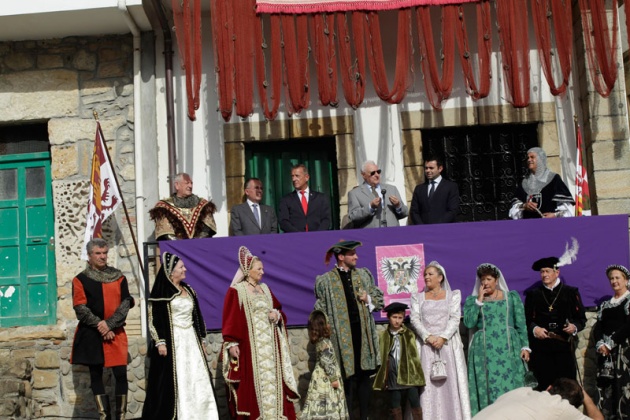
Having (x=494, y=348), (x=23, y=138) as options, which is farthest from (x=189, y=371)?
(x=23, y=138)

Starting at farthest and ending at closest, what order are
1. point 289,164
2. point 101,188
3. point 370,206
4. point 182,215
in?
1. point 289,164
2. point 101,188
3. point 182,215
4. point 370,206

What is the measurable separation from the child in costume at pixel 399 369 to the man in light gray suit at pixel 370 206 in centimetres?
128

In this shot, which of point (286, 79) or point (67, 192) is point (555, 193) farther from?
point (67, 192)

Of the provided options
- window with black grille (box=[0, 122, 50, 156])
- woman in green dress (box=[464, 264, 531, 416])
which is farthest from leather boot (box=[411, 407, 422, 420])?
window with black grille (box=[0, 122, 50, 156])

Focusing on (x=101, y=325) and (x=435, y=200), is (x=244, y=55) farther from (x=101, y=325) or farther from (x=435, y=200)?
(x=101, y=325)

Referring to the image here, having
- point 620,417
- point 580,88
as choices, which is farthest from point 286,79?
point 620,417

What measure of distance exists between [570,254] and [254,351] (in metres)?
3.12

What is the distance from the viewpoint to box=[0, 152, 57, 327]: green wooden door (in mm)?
11938

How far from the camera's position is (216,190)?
11992mm

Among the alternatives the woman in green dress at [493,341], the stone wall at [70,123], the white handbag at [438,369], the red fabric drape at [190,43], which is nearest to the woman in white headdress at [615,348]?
the woman in green dress at [493,341]

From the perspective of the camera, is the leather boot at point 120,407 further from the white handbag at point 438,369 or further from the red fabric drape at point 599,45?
the red fabric drape at point 599,45

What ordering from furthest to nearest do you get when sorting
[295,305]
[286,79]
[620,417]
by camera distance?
[286,79] → [295,305] → [620,417]

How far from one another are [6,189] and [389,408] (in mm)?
5089

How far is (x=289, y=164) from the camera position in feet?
40.6
